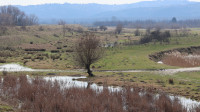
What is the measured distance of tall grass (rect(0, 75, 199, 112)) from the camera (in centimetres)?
2316

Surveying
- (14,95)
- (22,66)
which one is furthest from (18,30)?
(14,95)

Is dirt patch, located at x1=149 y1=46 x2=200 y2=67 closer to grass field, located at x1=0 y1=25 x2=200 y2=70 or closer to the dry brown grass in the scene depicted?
the dry brown grass

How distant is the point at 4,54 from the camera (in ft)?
246

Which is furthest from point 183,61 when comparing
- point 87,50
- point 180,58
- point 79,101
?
point 79,101

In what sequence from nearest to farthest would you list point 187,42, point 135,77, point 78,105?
point 78,105 → point 135,77 → point 187,42

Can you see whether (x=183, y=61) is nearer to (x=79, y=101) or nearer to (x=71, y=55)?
(x=71, y=55)

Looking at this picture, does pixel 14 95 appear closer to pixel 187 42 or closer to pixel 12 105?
pixel 12 105

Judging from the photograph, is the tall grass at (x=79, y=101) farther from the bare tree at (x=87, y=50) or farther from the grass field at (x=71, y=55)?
the grass field at (x=71, y=55)

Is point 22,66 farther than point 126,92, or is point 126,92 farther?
point 22,66

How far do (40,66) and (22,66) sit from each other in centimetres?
397

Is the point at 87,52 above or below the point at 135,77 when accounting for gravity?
above

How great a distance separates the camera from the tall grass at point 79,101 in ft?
76.0

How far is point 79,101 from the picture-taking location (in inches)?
954

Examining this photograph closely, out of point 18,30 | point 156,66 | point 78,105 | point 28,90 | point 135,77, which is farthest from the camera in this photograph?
point 18,30
